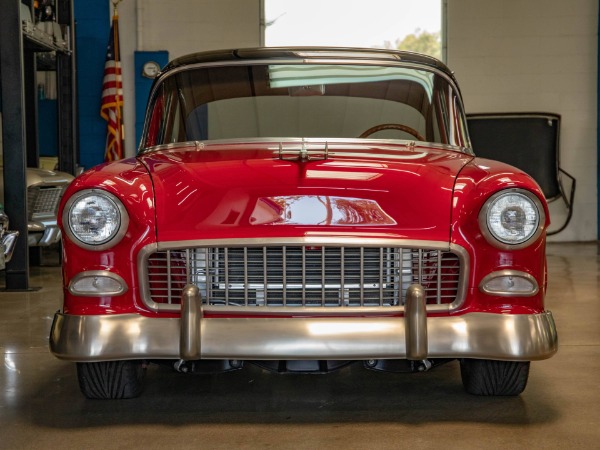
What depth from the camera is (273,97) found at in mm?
3881

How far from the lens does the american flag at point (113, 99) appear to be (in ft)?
37.6

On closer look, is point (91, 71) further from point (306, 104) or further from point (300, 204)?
point (300, 204)

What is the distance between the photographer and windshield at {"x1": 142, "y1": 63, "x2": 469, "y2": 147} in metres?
3.82

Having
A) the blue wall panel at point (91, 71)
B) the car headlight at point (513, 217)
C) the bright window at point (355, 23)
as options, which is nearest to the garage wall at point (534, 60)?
the bright window at point (355, 23)

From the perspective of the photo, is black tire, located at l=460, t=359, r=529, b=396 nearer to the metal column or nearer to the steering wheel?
the steering wheel

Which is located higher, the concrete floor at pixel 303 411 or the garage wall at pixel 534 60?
the garage wall at pixel 534 60

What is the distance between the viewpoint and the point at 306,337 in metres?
2.83

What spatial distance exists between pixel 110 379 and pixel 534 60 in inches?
391

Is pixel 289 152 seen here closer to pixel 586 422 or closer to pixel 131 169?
pixel 131 169

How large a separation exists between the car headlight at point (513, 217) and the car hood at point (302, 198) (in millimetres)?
149

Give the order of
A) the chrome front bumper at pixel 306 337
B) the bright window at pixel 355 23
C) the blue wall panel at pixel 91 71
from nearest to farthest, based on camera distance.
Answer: the chrome front bumper at pixel 306 337 → the blue wall panel at pixel 91 71 → the bright window at pixel 355 23

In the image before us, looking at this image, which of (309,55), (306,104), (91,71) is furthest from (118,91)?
(306,104)

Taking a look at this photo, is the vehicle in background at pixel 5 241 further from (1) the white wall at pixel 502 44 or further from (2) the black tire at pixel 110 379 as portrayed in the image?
(1) the white wall at pixel 502 44

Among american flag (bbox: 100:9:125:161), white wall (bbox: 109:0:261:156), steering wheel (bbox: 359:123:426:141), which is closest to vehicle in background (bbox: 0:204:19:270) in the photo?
steering wheel (bbox: 359:123:426:141)
